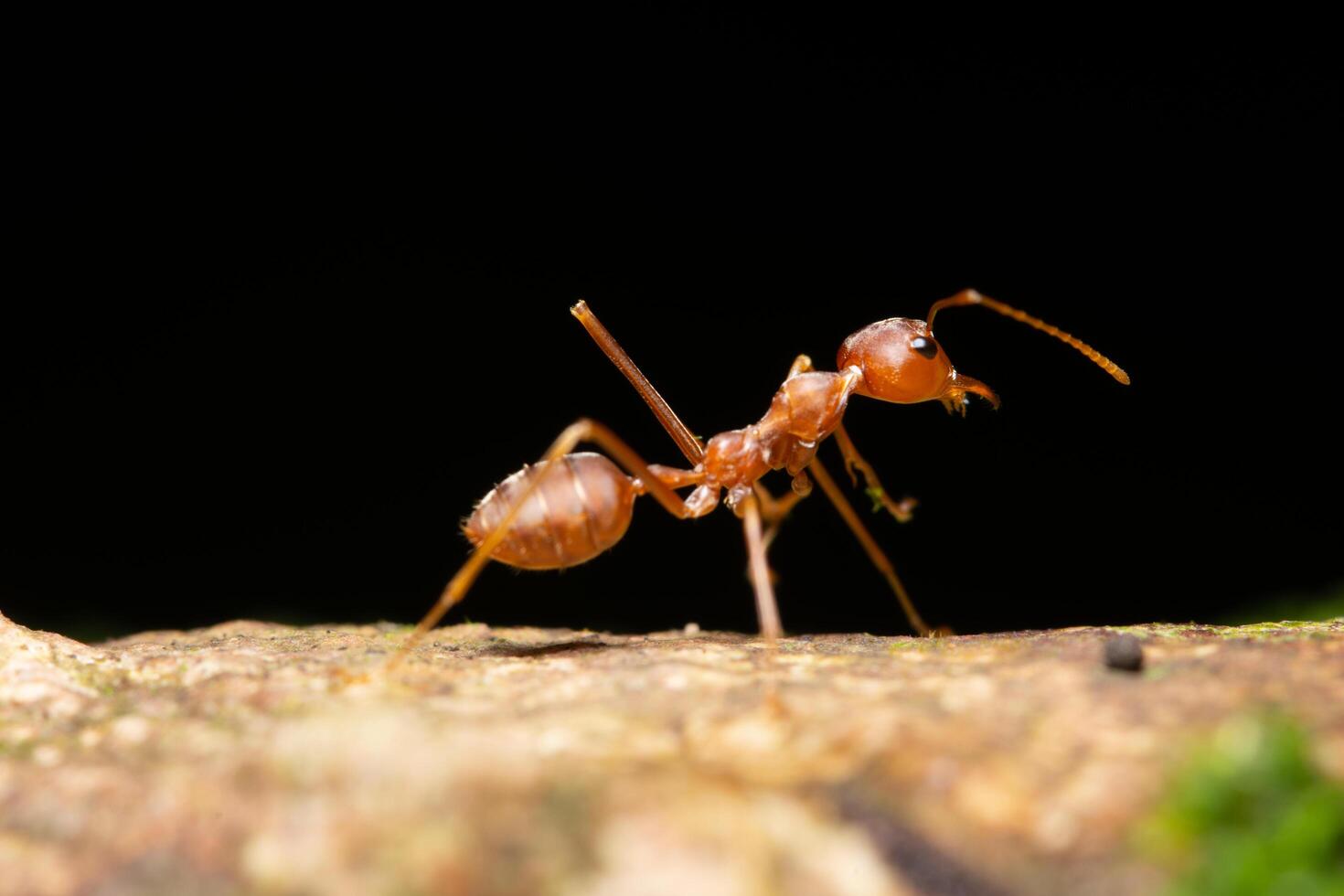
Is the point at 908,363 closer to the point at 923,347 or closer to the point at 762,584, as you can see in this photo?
the point at 923,347

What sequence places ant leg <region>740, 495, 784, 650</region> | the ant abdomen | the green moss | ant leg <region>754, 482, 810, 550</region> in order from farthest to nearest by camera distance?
ant leg <region>754, 482, 810, 550</region>, the ant abdomen, ant leg <region>740, 495, 784, 650</region>, the green moss

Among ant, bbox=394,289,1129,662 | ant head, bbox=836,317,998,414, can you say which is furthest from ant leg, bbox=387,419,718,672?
ant head, bbox=836,317,998,414

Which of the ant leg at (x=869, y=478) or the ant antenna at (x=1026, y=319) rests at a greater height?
the ant antenna at (x=1026, y=319)

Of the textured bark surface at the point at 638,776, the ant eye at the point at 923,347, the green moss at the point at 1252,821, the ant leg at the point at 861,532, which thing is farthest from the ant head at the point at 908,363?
the green moss at the point at 1252,821

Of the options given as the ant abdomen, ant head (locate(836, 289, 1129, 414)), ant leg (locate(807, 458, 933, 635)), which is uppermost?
ant head (locate(836, 289, 1129, 414))

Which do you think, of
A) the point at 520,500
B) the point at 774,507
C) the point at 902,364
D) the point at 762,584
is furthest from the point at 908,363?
the point at 520,500

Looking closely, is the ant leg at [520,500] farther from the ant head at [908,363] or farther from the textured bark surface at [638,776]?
the ant head at [908,363]

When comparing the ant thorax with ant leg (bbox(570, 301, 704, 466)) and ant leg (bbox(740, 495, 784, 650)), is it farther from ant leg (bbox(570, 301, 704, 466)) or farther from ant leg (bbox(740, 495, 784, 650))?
ant leg (bbox(740, 495, 784, 650))
